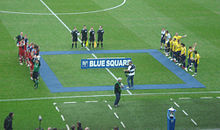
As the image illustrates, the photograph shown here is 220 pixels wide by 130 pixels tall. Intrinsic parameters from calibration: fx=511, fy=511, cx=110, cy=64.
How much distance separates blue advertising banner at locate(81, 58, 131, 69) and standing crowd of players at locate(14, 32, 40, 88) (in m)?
3.72

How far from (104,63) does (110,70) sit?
2.26 ft

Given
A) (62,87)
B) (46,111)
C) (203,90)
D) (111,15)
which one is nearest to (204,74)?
(203,90)

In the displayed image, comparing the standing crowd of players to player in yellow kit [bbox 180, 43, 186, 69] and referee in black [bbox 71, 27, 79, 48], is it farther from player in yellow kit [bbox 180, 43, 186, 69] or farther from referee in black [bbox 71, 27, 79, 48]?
player in yellow kit [bbox 180, 43, 186, 69]

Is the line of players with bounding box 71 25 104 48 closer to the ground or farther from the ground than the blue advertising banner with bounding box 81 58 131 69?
farther from the ground

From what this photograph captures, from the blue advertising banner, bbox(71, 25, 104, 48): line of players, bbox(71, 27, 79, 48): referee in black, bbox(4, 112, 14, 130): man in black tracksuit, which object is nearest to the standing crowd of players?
the blue advertising banner

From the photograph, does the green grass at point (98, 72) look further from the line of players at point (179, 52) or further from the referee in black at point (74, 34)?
the referee in black at point (74, 34)

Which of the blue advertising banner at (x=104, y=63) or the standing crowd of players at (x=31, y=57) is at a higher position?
the standing crowd of players at (x=31, y=57)

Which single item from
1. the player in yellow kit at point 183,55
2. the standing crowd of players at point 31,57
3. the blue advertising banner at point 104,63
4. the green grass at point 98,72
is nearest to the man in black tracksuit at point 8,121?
the standing crowd of players at point 31,57

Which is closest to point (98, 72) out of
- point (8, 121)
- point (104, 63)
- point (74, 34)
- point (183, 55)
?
point (104, 63)

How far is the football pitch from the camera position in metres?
30.1

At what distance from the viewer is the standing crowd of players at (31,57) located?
33969 mm

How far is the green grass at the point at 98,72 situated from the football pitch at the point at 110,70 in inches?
2.8

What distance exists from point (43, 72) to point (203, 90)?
455 inches

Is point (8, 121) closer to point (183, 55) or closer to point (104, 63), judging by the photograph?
point (104, 63)
